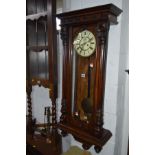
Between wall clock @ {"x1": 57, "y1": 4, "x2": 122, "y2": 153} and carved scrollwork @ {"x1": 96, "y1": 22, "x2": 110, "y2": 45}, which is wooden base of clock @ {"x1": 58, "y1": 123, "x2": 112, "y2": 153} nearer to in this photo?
wall clock @ {"x1": 57, "y1": 4, "x2": 122, "y2": 153}

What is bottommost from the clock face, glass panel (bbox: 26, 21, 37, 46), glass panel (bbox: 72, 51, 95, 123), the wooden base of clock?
the wooden base of clock

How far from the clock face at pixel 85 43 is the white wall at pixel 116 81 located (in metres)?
0.17

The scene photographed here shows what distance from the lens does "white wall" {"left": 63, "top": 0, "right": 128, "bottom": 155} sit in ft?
4.66

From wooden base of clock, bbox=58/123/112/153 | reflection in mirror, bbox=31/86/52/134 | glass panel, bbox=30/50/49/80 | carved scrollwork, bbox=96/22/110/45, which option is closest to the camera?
carved scrollwork, bbox=96/22/110/45

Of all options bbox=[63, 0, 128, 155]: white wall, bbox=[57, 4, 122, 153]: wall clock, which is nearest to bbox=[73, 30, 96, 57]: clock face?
bbox=[57, 4, 122, 153]: wall clock

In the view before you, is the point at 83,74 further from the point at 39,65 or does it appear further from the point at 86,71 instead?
the point at 39,65

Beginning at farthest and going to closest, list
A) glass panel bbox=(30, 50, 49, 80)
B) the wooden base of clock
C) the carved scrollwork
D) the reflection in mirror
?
1. the reflection in mirror
2. glass panel bbox=(30, 50, 49, 80)
3. the wooden base of clock
4. the carved scrollwork

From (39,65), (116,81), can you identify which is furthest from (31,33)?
(116,81)

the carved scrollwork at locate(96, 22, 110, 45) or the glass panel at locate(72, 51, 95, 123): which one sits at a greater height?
the carved scrollwork at locate(96, 22, 110, 45)

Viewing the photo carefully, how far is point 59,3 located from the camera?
192 cm

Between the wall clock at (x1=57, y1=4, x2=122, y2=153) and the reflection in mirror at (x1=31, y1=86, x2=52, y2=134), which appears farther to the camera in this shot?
the reflection in mirror at (x1=31, y1=86, x2=52, y2=134)
